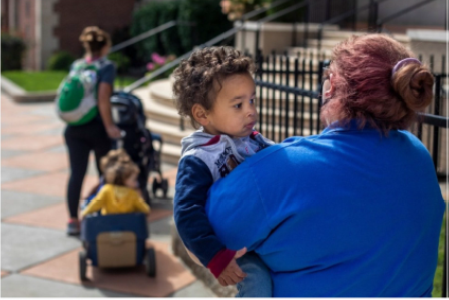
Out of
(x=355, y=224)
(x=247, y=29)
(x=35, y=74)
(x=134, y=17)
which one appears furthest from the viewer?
(x=134, y=17)

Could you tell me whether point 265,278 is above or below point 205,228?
below

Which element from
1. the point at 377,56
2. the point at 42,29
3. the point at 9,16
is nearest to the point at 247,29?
the point at 377,56

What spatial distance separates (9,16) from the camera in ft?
81.1

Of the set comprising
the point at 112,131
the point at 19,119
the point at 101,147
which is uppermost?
the point at 112,131

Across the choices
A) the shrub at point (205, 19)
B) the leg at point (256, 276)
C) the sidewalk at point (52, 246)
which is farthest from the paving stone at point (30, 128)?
the leg at point (256, 276)

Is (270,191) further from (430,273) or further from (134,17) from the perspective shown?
(134,17)

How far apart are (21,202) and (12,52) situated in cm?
1586

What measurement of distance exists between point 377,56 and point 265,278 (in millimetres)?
608

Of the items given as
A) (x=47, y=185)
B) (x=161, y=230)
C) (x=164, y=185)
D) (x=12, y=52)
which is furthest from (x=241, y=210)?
(x=12, y=52)

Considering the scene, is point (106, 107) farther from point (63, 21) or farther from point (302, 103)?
point (63, 21)

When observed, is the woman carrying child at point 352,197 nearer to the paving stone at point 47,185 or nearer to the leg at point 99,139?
the leg at point 99,139

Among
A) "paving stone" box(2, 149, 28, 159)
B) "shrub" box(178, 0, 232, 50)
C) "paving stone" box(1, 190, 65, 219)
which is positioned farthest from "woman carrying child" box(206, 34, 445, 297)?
"shrub" box(178, 0, 232, 50)

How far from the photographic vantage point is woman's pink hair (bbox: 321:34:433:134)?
61.9 inches

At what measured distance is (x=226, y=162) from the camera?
1.74 metres
